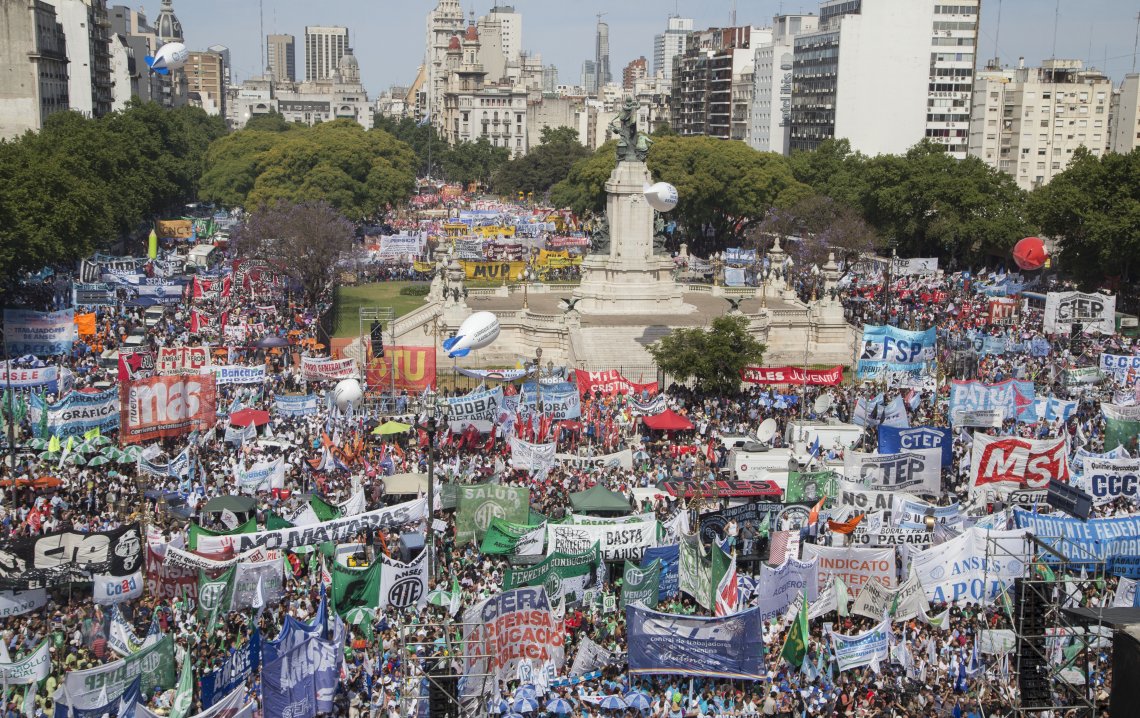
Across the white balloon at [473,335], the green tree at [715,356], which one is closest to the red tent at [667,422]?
the green tree at [715,356]

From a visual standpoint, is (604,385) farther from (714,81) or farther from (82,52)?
(714,81)

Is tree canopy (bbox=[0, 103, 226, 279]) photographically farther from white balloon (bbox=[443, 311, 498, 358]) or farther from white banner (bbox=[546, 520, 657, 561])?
white banner (bbox=[546, 520, 657, 561])

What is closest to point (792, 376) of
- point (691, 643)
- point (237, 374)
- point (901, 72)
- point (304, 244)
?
point (237, 374)

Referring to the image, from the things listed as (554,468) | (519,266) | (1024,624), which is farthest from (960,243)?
(1024,624)

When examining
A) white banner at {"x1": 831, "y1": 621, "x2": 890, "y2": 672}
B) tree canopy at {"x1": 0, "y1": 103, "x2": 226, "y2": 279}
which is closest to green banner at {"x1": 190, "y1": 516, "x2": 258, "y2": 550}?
white banner at {"x1": 831, "y1": 621, "x2": 890, "y2": 672}

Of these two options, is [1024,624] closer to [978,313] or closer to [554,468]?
[554,468]

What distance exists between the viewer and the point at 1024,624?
1545 cm

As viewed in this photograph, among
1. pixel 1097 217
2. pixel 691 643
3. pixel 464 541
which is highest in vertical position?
pixel 1097 217

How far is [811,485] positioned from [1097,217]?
1471 inches

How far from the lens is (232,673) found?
62.8ft

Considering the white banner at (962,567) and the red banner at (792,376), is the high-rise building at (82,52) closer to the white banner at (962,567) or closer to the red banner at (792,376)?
the red banner at (792,376)

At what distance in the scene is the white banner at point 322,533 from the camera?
2316cm

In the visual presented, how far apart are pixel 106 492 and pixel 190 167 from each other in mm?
79280

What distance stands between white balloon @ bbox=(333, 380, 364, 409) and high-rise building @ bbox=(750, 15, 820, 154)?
86.9m
